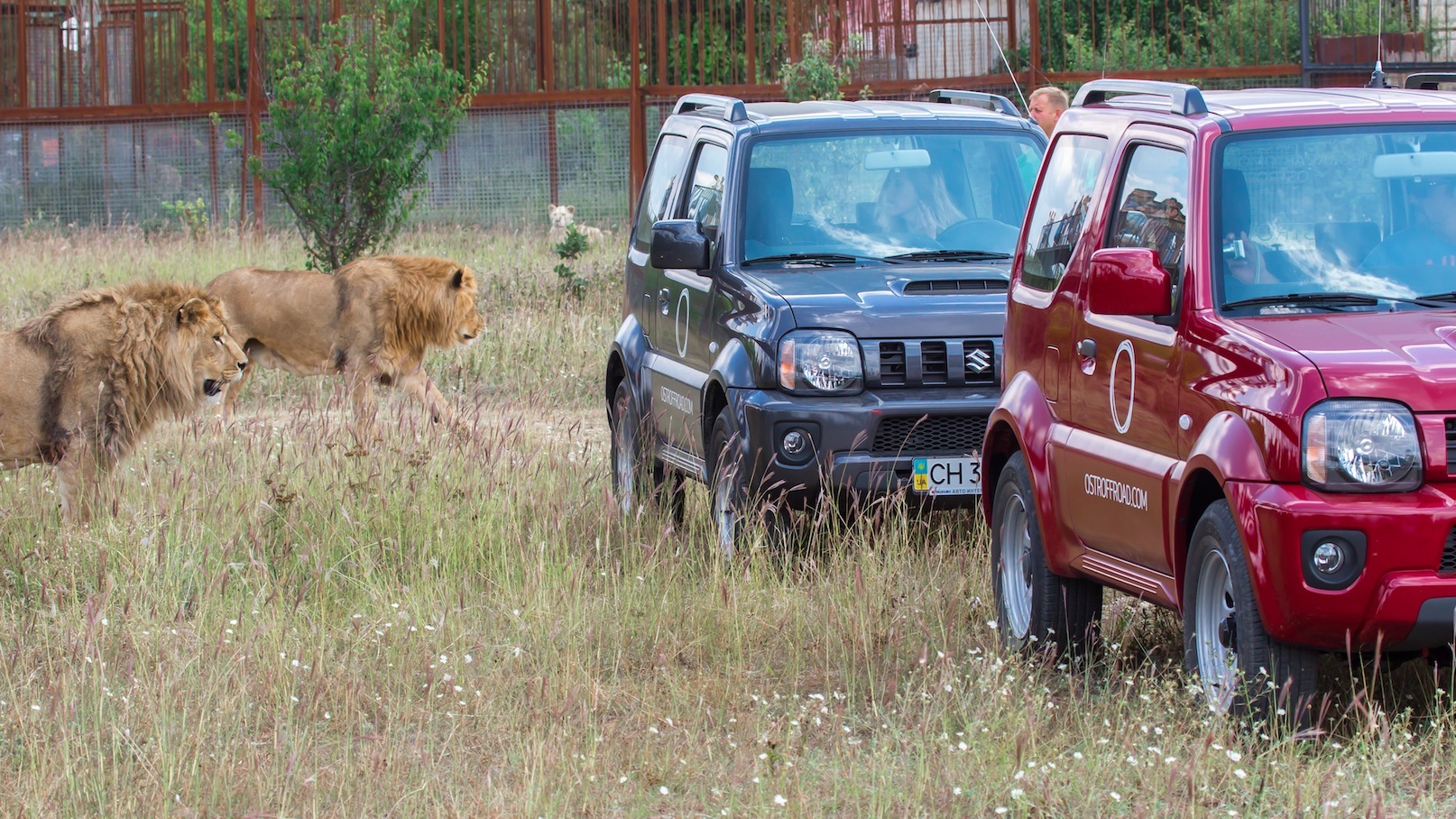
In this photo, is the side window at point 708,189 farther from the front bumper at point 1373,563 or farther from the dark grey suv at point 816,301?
the front bumper at point 1373,563

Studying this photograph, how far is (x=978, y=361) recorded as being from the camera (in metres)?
7.36

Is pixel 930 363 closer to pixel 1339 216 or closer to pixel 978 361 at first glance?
pixel 978 361

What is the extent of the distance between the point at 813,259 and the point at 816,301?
75cm

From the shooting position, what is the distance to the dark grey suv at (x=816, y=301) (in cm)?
724

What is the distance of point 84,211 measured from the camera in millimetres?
22875

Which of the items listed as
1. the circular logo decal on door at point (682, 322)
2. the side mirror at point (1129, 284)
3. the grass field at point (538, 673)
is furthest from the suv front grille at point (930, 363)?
the side mirror at point (1129, 284)

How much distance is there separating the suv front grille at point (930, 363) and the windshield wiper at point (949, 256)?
2.77 ft

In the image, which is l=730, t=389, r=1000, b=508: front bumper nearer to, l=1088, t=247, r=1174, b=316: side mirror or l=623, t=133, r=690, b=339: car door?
l=623, t=133, r=690, b=339: car door

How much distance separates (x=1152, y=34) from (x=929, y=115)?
14085mm

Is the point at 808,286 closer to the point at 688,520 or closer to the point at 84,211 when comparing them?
the point at 688,520

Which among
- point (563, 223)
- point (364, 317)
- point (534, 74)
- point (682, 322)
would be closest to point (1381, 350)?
point (682, 322)

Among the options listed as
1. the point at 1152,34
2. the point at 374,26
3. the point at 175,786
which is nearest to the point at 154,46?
the point at 374,26

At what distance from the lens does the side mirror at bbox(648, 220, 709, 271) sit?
7965 millimetres

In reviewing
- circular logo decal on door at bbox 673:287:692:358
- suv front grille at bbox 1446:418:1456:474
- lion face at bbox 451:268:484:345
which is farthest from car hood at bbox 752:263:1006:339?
lion face at bbox 451:268:484:345
